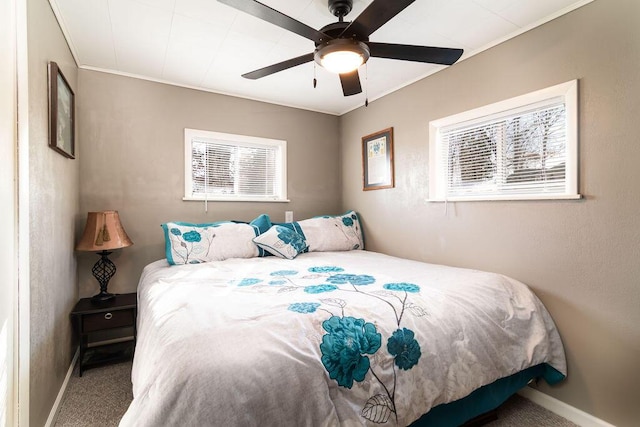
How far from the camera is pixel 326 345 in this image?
1.16 m

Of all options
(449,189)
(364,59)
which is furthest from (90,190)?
(449,189)

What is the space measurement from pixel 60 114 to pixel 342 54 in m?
1.81

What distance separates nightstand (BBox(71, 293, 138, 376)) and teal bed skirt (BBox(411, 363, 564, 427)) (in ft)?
7.14

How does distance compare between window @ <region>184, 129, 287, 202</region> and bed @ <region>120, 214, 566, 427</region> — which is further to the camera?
window @ <region>184, 129, 287, 202</region>

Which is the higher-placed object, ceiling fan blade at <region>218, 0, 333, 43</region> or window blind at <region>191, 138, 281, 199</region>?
ceiling fan blade at <region>218, 0, 333, 43</region>

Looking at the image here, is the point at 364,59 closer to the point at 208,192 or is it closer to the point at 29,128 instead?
the point at 29,128

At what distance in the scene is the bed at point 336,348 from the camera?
37.7 inches

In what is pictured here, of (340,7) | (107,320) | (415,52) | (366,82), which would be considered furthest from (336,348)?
(366,82)

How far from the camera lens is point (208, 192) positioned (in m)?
3.16

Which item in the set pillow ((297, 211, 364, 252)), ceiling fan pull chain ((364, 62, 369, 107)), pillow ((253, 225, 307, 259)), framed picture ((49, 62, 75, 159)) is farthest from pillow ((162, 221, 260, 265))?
ceiling fan pull chain ((364, 62, 369, 107))

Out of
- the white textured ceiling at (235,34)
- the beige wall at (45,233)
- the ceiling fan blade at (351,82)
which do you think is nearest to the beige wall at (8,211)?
the beige wall at (45,233)

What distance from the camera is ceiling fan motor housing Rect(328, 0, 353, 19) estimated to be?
175 cm

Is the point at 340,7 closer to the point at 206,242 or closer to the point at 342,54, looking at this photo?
the point at 342,54

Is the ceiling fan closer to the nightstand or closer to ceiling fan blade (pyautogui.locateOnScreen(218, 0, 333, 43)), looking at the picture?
ceiling fan blade (pyautogui.locateOnScreen(218, 0, 333, 43))
